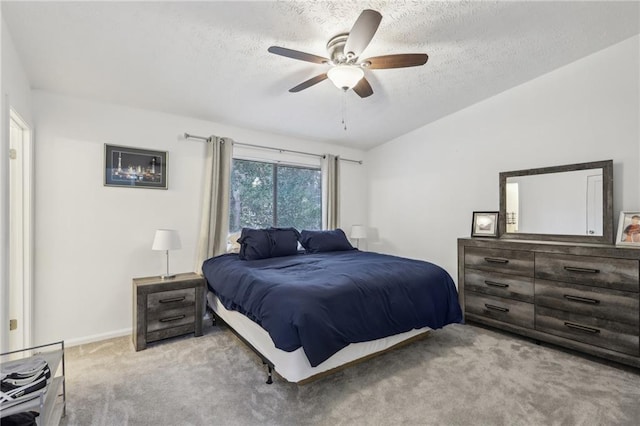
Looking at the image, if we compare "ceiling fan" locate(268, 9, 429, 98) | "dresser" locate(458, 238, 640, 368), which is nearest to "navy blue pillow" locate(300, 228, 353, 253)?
"dresser" locate(458, 238, 640, 368)

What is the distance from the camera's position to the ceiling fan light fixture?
2105 mm

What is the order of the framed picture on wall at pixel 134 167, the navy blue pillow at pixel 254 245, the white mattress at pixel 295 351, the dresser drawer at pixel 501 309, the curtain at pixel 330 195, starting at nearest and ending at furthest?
1. the white mattress at pixel 295 351
2. the dresser drawer at pixel 501 309
3. the framed picture on wall at pixel 134 167
4. the navy blue pillow at pixel 254 245
5. the curtain at pixel 330 195

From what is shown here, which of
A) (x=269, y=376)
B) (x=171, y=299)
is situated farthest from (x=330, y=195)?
(x=269, y=376)

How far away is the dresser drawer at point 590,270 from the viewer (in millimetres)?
2348

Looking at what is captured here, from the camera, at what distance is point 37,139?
272 cm

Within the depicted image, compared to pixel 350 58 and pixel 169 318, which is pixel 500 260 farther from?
pixel 169 318

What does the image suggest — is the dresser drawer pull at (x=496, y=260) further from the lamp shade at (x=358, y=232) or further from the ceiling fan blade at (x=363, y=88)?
the ceiling fan blade at (x=363, y=88)

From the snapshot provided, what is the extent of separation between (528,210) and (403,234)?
5.65 feet

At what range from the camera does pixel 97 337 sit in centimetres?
296

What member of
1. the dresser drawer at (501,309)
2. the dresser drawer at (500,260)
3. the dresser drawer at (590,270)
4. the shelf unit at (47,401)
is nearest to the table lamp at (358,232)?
the dresser drawer at (500,260)

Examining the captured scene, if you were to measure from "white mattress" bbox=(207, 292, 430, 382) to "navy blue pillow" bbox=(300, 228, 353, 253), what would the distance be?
144 cm

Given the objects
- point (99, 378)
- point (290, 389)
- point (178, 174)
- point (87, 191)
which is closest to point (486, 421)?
point (290, 389)

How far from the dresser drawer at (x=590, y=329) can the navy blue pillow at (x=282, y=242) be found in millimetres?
2643

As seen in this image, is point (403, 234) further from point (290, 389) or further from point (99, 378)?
point (99, 378)
